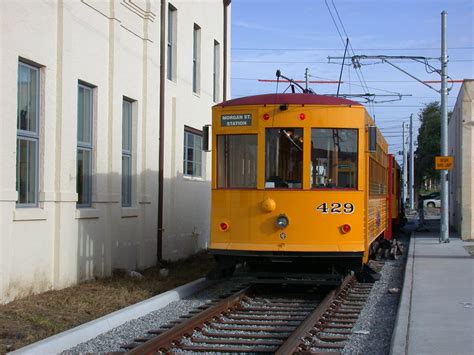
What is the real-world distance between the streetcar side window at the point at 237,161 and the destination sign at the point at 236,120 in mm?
178

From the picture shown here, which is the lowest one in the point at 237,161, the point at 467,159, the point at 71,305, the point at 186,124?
the point at 71,305

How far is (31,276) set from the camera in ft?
33.8

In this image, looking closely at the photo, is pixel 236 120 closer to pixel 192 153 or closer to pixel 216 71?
pixel 192 153

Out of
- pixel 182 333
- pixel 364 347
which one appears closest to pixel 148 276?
pixel 182 333

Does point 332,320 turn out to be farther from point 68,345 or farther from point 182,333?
point 68,345

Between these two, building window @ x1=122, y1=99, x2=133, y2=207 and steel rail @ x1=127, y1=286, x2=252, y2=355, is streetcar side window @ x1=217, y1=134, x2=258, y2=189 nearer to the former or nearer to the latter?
steel rail @ x1=127, y1=286, x2=252, y2=355

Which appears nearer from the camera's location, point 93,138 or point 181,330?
point 181,330

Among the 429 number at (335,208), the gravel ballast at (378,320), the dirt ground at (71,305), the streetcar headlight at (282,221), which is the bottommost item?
the gravel ballast at (378,320)

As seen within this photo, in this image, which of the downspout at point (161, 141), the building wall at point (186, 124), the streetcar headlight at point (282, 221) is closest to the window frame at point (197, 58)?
the building wall at point (186, 124)

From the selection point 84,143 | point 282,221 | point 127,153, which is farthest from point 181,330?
point 127,153

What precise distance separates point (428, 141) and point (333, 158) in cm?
5208

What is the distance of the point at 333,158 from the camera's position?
423 inches

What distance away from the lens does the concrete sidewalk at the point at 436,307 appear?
24.1 feet

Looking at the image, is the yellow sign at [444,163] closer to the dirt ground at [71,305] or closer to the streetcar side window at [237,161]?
the dirt ground at [71,305]
